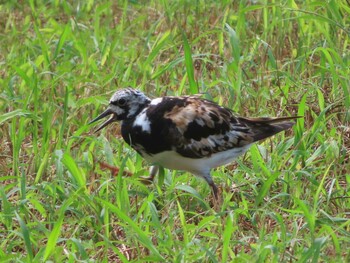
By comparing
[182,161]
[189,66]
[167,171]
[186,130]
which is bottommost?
[167,171]

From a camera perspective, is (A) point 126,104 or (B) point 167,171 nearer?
(A) point 126,104

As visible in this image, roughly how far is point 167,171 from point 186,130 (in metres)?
0.44

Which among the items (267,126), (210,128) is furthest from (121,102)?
(267,126)

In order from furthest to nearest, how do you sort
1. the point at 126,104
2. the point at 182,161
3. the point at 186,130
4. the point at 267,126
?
1. the point at 267,126
2. the point at 126,104
3. the point at 186,130
4. the point at 182,161

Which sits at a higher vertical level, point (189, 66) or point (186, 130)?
point (189, 66)

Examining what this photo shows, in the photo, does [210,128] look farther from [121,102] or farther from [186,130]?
[121,102]

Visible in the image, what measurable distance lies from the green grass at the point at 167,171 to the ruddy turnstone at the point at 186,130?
157 mm

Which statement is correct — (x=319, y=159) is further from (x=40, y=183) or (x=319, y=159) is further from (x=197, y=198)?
(x=40, y=183)

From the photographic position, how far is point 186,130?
738 cm

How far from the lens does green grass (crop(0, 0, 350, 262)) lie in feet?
21.2

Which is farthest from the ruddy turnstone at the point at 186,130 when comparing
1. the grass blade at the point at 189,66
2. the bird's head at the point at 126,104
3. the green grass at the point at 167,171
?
the grass blade at the point at 189,66

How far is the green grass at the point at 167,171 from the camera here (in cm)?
646

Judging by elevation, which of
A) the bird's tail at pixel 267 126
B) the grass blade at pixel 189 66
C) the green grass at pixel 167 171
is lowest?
the green grass at pixel 167 171

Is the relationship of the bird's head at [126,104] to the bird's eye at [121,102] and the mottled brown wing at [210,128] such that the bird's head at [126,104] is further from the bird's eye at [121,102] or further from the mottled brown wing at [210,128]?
the mottled brown wing at [210,128]
